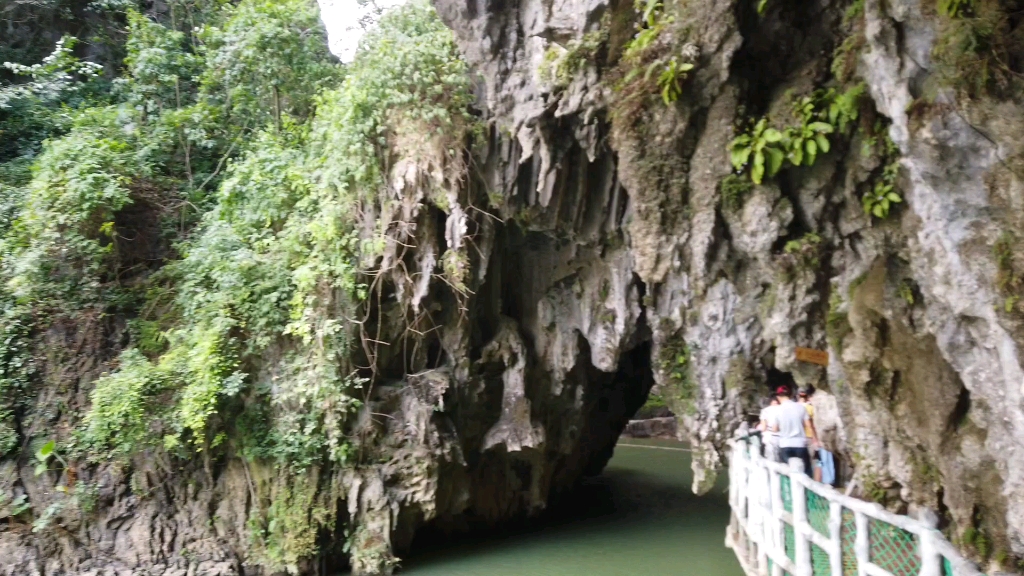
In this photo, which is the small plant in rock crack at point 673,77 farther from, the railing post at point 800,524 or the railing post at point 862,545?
the railing post at point 862,545

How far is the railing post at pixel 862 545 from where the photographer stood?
447 centimetres

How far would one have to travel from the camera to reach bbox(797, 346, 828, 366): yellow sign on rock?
7.10 metres

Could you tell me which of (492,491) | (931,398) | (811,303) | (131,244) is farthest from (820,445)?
(131,244)

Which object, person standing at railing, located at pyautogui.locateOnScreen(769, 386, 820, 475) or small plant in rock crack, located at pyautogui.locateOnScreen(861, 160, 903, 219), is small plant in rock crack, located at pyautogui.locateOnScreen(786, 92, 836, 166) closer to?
small plant in rock crack, located at pyautogui.locateOnScreen(861, 160, 903, 219)

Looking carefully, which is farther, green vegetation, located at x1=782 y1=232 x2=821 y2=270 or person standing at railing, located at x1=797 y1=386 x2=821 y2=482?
person standing at railing, located at x1=797 y1=386 x2=821 y2=482

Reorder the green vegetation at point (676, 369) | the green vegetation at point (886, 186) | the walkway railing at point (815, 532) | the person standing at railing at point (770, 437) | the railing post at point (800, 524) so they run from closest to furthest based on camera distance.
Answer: the walkway railing at point (815, 532)
the railing post at point (800, 524)
the green vegetation at point (886, 186)
the person standing at railing at point (770, 437)
the green vegetation at point (676, 369)

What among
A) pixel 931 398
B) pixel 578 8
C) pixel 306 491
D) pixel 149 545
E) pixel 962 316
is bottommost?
pixel 149 545

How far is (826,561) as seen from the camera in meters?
5.20

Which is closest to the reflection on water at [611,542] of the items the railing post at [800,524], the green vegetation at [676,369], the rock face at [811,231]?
the rock face at [811,231]

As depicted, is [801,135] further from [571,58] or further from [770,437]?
[770,437]

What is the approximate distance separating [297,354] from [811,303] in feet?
21.6

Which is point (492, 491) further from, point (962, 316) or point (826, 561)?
point (962, 316)

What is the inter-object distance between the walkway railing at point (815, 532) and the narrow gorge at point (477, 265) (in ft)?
2.55

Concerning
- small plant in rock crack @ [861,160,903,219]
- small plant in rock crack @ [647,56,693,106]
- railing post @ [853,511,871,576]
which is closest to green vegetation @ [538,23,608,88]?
small plant in rock crack @ [647,56,693,106]
